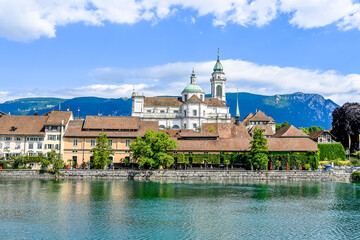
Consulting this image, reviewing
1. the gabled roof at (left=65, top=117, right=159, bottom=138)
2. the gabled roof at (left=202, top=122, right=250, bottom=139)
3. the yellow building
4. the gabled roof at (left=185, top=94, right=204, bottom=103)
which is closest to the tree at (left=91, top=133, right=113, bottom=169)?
the yellow building

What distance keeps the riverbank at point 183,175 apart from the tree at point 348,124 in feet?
79.1

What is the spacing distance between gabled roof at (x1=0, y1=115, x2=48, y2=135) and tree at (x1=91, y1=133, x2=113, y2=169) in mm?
14357

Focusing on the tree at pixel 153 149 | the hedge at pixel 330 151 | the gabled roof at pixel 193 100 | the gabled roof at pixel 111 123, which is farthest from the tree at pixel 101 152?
the hedge at pixel 330 151

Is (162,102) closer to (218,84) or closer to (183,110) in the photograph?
(183,110)

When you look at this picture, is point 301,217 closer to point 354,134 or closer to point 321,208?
point 321,208

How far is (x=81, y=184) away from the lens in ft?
207

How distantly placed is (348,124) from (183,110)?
45.9m

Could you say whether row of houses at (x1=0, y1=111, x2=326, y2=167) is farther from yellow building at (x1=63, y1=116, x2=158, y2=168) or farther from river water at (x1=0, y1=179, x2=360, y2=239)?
river water at (x1=0, y1=179, x2=360, y2=239)

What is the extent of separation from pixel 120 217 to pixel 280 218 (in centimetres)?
1635

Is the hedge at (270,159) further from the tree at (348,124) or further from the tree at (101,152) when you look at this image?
the tree at (348,124)

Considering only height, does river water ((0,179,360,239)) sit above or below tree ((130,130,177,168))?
below

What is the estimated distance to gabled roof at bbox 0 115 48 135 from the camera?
8262 centimetres

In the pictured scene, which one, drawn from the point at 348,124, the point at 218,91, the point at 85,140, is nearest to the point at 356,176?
the point at 348,124

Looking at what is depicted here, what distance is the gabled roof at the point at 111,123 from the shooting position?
84625 mm
